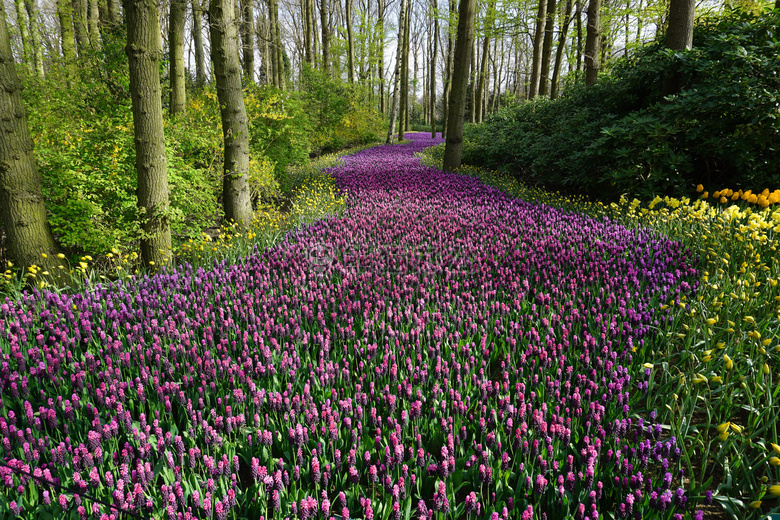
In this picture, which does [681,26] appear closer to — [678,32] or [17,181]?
[678,32]

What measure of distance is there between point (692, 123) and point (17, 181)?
8692 millimetres

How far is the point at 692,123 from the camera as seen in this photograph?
654 cm

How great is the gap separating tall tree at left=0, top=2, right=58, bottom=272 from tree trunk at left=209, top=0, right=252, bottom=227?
2.56m

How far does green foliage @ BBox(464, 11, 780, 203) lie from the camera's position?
20.0 ft

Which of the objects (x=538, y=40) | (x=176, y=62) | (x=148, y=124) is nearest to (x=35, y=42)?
(x=176, y=62)

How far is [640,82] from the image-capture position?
8.04 m

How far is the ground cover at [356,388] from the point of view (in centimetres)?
180

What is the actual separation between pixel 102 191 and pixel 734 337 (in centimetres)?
650

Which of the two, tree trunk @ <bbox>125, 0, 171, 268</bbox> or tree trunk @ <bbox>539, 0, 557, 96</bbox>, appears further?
tree trunk @ <bbox>539, 0, 557, 96</bbox>

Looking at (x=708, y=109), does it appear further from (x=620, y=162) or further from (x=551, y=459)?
(x=551, y=459)

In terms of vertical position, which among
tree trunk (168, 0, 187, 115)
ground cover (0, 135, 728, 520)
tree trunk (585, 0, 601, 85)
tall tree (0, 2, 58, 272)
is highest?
tree trunk (585, 0, 601, 85)

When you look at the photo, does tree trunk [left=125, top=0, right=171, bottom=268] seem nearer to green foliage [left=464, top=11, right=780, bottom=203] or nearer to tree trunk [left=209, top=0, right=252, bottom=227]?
tree trunk [left=209, top=0, right=252, bottom=227]

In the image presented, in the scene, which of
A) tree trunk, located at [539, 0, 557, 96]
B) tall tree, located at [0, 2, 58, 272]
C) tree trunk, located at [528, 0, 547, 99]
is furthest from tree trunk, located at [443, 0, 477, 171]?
tall tree, located at [0, 2, 58, 272]

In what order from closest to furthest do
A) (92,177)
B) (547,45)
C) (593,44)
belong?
(92,177) → (593,44) → (547,45)
